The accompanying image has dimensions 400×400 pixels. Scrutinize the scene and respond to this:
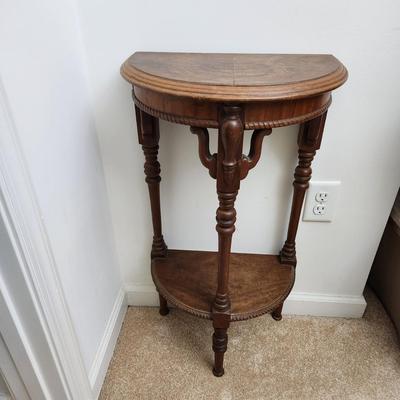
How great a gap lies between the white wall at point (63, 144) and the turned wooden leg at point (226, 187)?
30cm

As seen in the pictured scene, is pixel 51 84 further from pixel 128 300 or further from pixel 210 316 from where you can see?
pixel 128 300

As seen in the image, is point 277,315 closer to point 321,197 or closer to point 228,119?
point 321,197

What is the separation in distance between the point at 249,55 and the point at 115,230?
59cm

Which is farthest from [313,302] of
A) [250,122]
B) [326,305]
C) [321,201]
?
[250,122]

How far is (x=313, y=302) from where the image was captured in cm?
107

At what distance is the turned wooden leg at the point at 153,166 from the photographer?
0.75 meters

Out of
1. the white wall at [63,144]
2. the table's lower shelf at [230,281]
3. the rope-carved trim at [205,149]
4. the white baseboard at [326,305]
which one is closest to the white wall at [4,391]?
the white wall at [63,144]

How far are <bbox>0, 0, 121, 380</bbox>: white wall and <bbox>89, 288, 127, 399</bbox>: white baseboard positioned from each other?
21mm

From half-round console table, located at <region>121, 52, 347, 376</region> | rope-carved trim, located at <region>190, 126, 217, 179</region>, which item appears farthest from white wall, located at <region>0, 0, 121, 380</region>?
rope-carved trim, located at <region>190, 126, 217, 179</region>

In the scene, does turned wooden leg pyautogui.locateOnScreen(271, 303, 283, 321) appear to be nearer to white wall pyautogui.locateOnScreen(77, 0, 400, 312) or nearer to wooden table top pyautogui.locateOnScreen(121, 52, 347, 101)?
white wall pyautogui.locateOnScreen(77, 0, 400, 312)

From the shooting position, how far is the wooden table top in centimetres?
53

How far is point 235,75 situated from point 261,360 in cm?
77

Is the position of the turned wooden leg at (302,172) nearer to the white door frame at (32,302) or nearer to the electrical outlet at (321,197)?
the electrical outlet at (321,197)

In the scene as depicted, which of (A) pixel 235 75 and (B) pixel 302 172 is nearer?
(A) pixel 235 75
